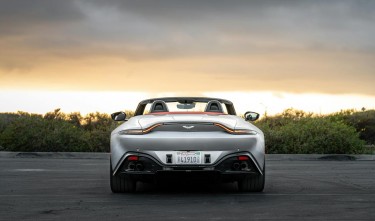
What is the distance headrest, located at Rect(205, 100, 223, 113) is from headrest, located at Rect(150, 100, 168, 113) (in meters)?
0.68

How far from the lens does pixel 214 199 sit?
10305mm

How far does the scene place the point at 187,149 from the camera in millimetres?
10281

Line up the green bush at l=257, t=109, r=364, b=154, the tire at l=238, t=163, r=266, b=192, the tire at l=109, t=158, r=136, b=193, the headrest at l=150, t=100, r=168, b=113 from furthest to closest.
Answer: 1. the green bush at l=257, t=109, r=364, b=154
2. the headrest at l=150, t=100, r=168, b=113
3. the tire at l=238, t=163, r=266, b=192
4. the tire at l=109, t=158, r=136, b=193

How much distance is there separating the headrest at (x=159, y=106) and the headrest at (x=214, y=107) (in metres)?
0.68

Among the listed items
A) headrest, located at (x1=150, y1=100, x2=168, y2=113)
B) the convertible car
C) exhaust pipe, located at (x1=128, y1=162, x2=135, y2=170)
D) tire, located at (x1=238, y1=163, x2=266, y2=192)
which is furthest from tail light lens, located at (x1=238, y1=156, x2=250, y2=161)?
headrest, located at (x1=150, y1=100, x2=168, y2=113)

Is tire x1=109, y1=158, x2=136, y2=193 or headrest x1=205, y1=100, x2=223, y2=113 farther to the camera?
headrest x1=205, y1=100, x2=223, y2=113

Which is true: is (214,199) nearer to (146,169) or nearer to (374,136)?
(146,169)

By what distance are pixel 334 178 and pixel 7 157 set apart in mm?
12011

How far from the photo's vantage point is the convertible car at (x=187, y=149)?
10.3m

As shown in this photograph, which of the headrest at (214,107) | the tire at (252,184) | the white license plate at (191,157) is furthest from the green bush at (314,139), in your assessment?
the white license plate at (191,157)

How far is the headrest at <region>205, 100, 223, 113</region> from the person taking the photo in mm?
11633

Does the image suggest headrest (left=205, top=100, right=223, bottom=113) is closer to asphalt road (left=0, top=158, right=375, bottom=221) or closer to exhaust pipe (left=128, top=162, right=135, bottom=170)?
asphalt road (left=0, top=158, right=375, bottom=221)

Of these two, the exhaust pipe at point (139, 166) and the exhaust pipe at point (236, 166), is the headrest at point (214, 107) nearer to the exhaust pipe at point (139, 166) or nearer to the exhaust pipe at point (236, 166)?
the exhaust pipe at point (236, 166)

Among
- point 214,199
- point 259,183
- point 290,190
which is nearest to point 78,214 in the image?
point 214,199
